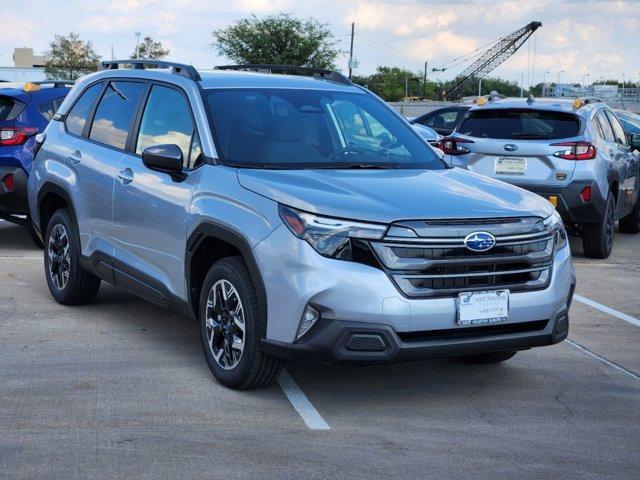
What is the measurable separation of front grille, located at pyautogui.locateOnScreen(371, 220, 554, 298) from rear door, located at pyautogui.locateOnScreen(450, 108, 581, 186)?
5.24 metres

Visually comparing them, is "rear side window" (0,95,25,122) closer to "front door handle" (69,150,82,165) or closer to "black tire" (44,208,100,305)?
"black tire" (44,208,100,305)

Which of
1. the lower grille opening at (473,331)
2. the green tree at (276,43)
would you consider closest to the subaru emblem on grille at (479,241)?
the lower grille opening at (473,331)

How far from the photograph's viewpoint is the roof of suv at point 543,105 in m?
11.1

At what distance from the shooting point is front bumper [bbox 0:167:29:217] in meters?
10.5

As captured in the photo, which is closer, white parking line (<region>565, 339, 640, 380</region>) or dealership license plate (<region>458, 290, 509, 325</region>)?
dealership license plate (<region>458, 290, 509, 325</region>)

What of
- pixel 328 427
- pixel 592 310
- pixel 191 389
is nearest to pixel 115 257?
pixel 191 389

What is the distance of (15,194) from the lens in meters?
10.5

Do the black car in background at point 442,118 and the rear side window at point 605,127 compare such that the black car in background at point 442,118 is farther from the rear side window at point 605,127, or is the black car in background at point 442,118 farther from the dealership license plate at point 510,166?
A: the dealership license plate at point 510,166

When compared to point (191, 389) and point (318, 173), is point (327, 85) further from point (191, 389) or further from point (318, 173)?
point (191, 389)

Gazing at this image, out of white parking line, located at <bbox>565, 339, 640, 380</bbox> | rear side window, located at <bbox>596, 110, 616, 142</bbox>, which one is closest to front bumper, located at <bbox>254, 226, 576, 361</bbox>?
white parking line, located at <bbox>565, 339, 640, 380</bbox>

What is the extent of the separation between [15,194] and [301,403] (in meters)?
5.69

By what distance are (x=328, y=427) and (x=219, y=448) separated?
644mm

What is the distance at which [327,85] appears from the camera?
7.23 metres

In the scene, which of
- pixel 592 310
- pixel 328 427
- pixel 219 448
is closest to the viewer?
pixel 219 448
